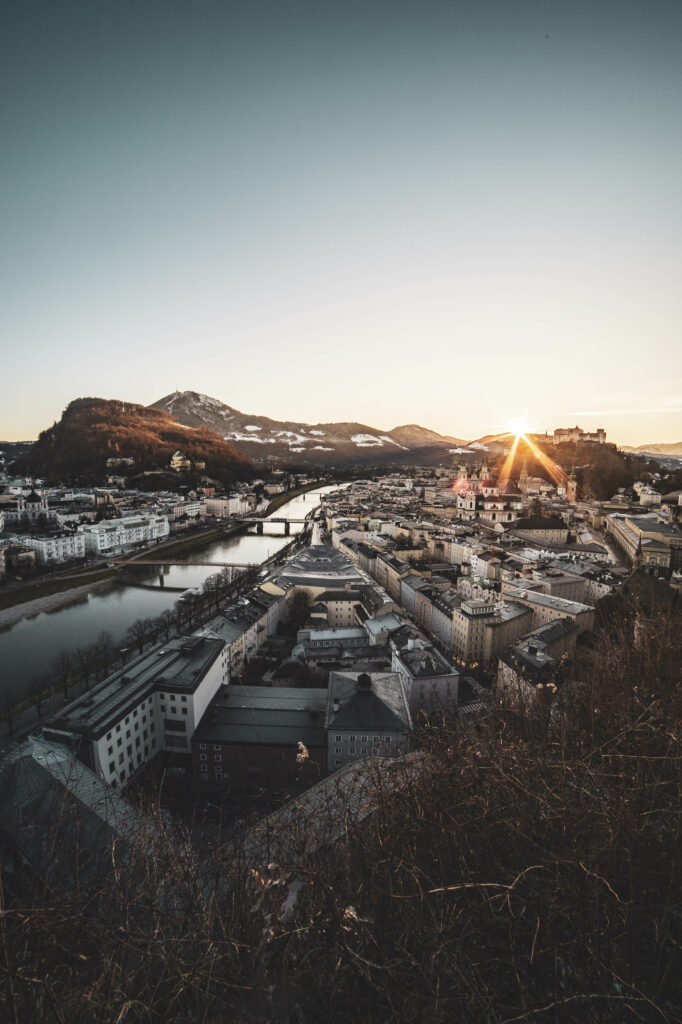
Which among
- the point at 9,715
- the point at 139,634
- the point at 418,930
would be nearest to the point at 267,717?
the point at 9,715

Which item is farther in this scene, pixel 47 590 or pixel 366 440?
pixel 366 440

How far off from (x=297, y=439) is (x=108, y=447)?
2459 inches

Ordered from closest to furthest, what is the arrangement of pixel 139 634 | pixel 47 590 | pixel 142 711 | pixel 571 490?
pixel 142 711 < pixel 139 634 < pixel 47 590 < pixel 571 490

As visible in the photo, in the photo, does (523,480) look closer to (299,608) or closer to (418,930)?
(299,608)

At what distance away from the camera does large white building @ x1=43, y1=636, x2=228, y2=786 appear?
521 cm

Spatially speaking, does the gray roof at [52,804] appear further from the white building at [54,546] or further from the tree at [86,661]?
the white building at [54,546]

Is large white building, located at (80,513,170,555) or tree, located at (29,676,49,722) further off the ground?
large white building, located at (80,513,170,555)

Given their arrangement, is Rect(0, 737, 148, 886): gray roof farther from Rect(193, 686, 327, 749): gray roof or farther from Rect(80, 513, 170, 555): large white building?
Rect(80, 513, 170, 555): large white building

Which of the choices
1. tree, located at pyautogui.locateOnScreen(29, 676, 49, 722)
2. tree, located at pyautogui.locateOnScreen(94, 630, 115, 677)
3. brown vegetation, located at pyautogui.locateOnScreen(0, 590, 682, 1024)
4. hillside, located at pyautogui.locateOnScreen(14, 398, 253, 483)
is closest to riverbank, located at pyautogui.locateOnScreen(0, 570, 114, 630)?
tree, located at pyautogui.locateOnScreen(94, 630, 115, 677)

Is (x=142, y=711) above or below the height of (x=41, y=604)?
above

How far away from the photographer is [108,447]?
40406mm

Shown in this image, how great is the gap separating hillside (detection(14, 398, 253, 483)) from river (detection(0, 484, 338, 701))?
24.2 m

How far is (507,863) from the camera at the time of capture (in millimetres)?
1659

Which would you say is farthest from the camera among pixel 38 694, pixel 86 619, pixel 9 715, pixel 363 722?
pixel 86 619
